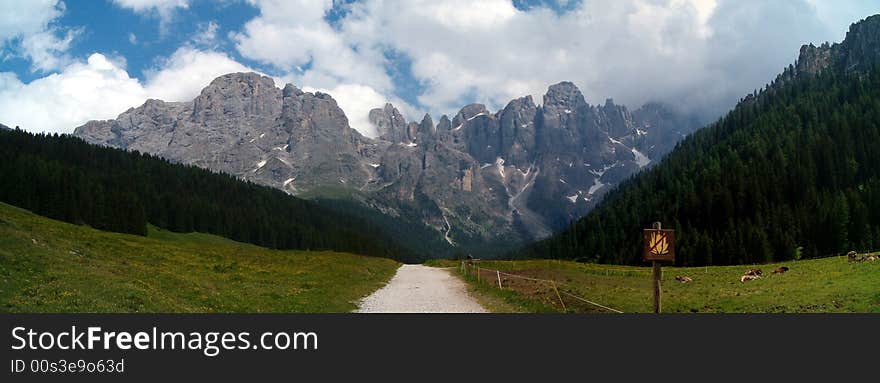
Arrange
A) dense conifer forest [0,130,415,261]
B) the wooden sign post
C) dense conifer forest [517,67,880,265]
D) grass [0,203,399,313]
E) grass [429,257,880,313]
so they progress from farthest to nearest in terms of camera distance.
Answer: dense conifer forest [0,130,415,261]
dense conifer forest [517,67,880,265]
grass [429,257,880,313]
grass [0,203,399,313]
the wooden sign post

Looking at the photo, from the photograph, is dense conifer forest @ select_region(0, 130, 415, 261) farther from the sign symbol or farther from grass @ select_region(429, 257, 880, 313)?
the sign symbol

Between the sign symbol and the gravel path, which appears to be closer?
the sign symbol

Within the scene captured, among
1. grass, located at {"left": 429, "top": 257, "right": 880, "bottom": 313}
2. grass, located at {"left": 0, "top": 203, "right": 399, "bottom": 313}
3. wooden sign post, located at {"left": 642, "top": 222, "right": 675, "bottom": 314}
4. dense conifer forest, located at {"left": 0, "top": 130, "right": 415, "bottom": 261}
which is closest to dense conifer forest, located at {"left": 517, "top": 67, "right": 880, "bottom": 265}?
grass, located at {"left": 429, "top": 257, "right": 880, "bottom": 313}

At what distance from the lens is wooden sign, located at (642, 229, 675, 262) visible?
1823cm

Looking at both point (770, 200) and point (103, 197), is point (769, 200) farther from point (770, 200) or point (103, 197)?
point (103, 197)

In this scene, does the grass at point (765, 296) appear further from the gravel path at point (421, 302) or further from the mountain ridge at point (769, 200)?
the mountain ridge at point (769, 200)

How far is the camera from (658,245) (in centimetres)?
1844

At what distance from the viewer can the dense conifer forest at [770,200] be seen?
104m

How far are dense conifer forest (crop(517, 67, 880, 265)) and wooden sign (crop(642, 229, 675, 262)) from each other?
335 ft

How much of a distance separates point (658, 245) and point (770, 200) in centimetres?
14008

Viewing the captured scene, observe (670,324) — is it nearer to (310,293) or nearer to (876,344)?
(876,344)

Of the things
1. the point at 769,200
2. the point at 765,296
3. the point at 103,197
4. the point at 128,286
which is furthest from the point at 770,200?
the point at 103,197

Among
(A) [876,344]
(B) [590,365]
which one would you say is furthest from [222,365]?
(A) [876,344]

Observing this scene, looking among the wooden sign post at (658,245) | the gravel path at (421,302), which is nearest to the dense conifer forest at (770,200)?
the gravel path at (421,302)
